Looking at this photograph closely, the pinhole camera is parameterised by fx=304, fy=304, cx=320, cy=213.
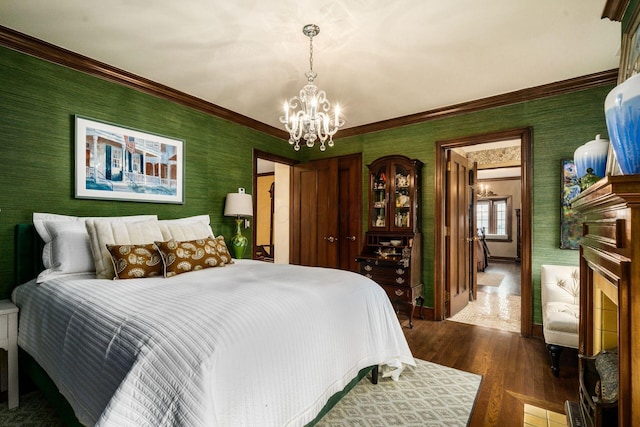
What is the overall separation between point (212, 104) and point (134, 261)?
2232 millimetres

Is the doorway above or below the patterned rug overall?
above

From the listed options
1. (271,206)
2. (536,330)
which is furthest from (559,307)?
(271,206)

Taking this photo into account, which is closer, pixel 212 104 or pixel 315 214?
pixel 212 104

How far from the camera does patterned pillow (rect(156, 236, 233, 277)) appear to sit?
90.1 inches

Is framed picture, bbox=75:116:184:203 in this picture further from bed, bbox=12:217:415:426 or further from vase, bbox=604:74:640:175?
vase, bbox=604:74:640:175

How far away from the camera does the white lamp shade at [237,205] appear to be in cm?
368

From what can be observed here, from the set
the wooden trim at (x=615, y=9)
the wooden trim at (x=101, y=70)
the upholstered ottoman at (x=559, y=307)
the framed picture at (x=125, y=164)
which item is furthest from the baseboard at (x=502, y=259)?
the framed picture at (x=125, y=164)

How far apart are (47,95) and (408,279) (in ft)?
12.6

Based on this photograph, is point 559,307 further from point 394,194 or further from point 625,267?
point 625,267

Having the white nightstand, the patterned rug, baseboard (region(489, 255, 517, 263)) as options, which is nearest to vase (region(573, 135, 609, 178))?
the patterned rug

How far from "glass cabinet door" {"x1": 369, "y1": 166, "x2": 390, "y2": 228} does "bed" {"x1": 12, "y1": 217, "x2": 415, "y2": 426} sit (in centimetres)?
185

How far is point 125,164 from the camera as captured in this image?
2922 mm

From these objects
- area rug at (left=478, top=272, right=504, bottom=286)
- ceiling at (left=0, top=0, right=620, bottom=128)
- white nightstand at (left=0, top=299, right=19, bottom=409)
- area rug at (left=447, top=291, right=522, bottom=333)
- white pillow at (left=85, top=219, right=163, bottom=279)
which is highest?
ceiling at (left=0, top=0, right=620, bottom=128)

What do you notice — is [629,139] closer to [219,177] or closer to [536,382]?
[536,382]
